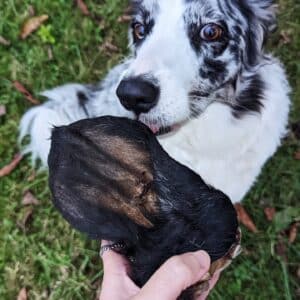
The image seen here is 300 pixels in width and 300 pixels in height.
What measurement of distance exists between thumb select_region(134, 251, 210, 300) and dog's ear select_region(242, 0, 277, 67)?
1079mm

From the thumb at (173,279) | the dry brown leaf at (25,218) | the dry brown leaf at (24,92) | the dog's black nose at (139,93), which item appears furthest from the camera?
the dry brown leaf at (24,92)

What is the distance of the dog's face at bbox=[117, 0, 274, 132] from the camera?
210cm

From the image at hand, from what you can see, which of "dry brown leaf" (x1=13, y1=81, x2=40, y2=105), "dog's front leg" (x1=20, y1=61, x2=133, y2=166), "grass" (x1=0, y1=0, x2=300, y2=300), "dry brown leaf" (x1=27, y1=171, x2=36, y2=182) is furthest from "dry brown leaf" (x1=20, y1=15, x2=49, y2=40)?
"dry brown leaf" (x1=27, y1=171, x2=36, y2=182)

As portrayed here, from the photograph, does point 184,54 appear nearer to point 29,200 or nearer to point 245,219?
point 245,219

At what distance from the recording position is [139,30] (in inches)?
93.4

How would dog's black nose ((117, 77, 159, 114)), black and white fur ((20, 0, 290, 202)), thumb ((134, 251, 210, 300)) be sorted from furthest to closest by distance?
black and white fur ((20, 0, 290, 202))
dog's black nose ((117, 77, 159, 114))
thumb ((134, 251, 210, 300))

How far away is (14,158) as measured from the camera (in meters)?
3.53

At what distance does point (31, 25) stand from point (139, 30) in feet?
5.14

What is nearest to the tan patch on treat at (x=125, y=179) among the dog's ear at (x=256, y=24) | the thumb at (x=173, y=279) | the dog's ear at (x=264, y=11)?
the thumb at (x=173, y=279)

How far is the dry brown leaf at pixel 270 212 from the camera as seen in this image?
10.6 ft

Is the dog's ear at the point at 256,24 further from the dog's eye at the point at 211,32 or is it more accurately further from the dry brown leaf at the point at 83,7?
the dry brown leaf at the point at 83,7

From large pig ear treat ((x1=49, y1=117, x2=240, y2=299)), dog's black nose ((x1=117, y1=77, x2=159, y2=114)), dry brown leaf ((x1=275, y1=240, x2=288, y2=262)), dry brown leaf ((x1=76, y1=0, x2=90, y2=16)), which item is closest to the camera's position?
large pig ear treat ((x1=49, y1=117, x2=240, y2=299))

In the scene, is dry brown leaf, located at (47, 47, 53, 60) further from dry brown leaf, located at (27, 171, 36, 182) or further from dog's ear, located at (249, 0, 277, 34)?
dog's ear, located at (249, 0, 277, 34)

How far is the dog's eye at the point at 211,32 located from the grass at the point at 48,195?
1.28 metres
